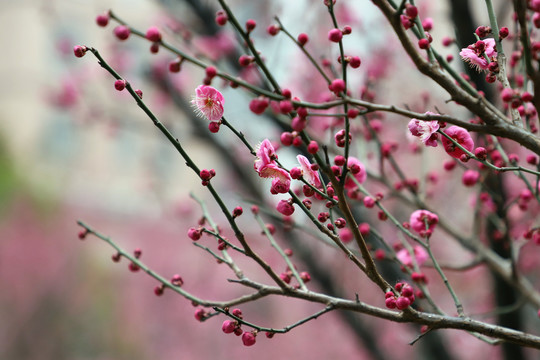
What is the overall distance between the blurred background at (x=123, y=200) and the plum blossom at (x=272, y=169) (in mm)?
796

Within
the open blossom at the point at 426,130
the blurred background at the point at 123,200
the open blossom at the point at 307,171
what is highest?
the blurred background at the point at 123,200

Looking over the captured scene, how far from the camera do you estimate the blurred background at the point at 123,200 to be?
4.24 metres

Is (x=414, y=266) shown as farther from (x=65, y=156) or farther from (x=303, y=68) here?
(x=65, y=156)

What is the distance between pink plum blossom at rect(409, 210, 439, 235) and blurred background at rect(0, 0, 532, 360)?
68cm

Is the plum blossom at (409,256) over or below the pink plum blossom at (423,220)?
over

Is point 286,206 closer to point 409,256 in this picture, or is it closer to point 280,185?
point 280,185

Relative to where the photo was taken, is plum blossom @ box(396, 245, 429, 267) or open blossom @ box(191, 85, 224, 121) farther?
plum blossom @ box(396, 245, 429, 267)

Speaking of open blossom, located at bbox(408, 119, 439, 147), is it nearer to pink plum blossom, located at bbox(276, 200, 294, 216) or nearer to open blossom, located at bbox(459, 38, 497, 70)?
open blossom, located at bbox(459, 38, 497, 70)

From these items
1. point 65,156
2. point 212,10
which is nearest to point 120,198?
point 65,156

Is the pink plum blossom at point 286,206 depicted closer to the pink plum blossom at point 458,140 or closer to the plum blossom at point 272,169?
the plum blossom at point 272,169

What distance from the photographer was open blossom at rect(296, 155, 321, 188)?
1194 millimetres

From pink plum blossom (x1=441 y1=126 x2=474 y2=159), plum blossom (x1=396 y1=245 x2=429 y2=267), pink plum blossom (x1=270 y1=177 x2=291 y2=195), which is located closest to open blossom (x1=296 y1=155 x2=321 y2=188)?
pink plum blossom (x1=270 y1=177 x2=291 y2=195)

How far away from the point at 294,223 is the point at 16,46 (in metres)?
20.9

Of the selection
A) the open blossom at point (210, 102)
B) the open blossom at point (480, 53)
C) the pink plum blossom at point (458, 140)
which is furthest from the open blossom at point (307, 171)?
the open blossom at point (480, 53)
